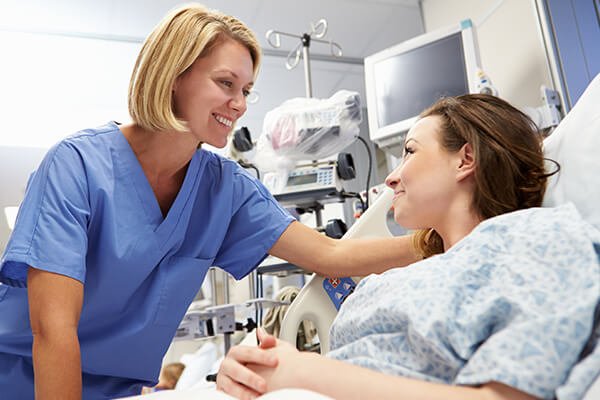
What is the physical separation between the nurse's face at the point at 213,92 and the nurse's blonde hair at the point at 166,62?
0.10ft

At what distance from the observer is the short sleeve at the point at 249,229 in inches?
53.7

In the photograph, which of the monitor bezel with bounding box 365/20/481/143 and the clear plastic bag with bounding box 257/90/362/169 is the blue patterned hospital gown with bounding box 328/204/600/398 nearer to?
the clear plastic bag with bounding box 257/90/362/169

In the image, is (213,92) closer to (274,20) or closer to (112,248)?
(112,248)

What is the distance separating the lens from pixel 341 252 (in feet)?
4.29

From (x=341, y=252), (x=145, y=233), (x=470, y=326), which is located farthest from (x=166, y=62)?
(x=470, y=326)

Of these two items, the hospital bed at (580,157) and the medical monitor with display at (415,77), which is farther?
the medical monitor with display at (415,77)

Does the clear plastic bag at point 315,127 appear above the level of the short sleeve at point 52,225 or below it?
above

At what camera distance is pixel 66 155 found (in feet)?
3.68

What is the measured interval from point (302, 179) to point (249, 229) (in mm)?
702

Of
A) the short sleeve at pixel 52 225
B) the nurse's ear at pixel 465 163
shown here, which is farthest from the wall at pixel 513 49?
the short sleeve at pixel 52 225

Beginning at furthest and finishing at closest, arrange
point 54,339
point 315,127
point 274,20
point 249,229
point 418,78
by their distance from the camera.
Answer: point 274,20
point 418,78
point 315,127
point 249,229
point 54,339

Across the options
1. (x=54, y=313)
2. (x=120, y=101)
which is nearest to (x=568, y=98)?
(x=54, y=313)

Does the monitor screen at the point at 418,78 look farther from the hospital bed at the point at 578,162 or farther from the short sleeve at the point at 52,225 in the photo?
the short sleeve at the point at 52,225

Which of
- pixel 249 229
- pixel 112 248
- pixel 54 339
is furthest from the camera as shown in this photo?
pixel 249 229
